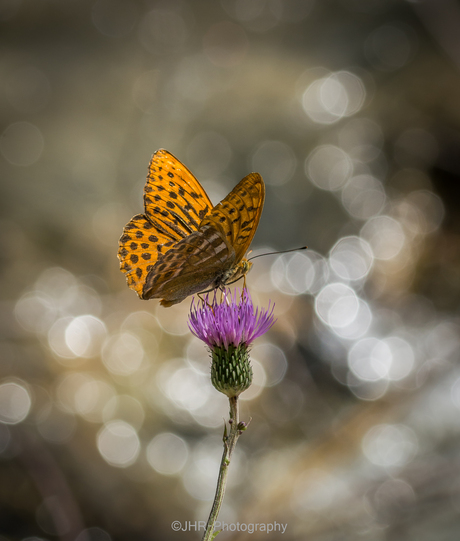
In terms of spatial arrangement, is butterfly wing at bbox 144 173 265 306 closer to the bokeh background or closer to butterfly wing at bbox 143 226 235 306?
butterfly wing at bbox 143 226 235 306

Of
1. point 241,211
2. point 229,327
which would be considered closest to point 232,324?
point 229,327

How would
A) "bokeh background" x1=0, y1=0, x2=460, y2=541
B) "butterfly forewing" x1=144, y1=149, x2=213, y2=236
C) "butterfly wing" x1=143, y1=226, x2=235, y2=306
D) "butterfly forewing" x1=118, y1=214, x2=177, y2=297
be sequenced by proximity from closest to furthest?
1. "butterfly wing" x1=143, y1=226, x2=235, y2=306
2. "butterfly forewing" x1=118, y1=214, x2=177, y2=297
3. "butterfly forewing" x1=144, y1=149, x2=213, y2=236
4. "bokeh background" x1=0, y1=0, x2=460, y2=541

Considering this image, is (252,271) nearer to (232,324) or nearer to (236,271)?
(236,271)

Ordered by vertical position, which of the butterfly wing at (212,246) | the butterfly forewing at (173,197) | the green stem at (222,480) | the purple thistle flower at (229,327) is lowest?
the green stem at (222,480)

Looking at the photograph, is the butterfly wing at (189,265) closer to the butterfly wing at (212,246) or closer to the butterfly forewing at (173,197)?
the butterfly wing at (212,246)

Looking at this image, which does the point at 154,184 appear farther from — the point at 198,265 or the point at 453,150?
the point at 453,150

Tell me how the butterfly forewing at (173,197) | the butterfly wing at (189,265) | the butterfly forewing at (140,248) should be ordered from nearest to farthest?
the butterfly wing at (189,265) → the butterfly forewing at (140,248) → the butterfly forewing at (173,197)

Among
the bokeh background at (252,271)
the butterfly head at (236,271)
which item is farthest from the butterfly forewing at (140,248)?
the bokeh background at (252,271)


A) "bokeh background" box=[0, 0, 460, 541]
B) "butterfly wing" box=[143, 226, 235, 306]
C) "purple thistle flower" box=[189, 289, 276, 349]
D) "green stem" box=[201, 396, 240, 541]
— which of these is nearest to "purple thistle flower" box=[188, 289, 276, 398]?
"purple thistle flower" box=[189, 289, 276, 349]
